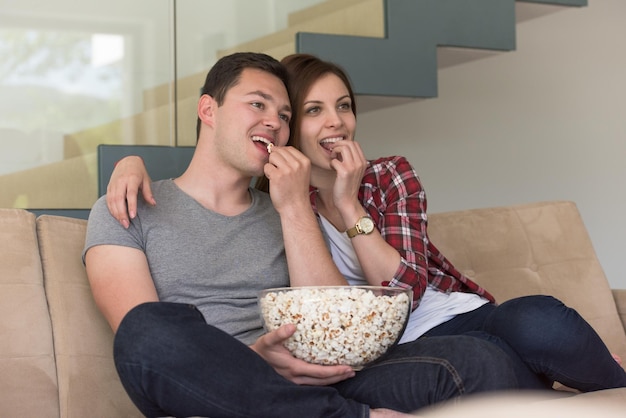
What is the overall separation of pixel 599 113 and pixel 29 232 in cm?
325

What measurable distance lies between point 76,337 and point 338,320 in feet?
1.92

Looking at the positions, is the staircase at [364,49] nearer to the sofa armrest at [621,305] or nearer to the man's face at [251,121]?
the man's face at [251,121]

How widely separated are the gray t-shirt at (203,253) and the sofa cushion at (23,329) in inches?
5.5

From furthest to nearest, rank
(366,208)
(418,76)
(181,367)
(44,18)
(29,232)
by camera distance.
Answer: (418,76), (44,18), (366,208), (29,232), (181,367)

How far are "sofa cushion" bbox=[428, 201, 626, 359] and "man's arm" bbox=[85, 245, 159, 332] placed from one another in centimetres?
93

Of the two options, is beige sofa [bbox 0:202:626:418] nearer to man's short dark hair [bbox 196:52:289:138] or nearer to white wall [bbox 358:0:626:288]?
man's short dark hair [bbox 196:52:289:138]

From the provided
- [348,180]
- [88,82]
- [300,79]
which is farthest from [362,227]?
[88,82]

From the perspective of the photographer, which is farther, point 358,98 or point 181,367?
point 358,98

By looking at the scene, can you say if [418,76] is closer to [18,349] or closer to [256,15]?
[256,15]

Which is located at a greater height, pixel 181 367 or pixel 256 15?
pixel 256 15

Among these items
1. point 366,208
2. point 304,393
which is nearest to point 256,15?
point 366,208

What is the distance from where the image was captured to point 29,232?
1882 millimetres

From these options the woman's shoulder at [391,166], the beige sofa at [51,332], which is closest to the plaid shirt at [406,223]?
the woman's shoulder at [391,166]

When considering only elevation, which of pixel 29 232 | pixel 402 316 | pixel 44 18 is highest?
pixel 44 18
